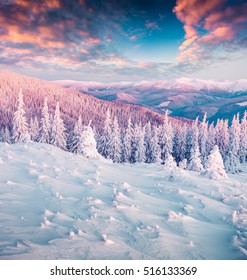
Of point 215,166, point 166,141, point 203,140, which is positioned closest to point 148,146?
point 166,141

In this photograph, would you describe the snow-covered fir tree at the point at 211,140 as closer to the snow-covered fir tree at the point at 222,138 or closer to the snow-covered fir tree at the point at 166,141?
the snow-covered fir tree at the point at 222,138

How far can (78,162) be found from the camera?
1033 centimetres

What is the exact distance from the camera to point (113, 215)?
586cm

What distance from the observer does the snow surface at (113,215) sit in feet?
15.2

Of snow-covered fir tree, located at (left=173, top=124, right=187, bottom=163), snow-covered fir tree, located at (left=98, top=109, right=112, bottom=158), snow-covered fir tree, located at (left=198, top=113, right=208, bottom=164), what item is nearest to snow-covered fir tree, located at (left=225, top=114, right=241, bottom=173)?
snow-covered fir tree, located at (left=198, top=113, right=208, bottom=164)

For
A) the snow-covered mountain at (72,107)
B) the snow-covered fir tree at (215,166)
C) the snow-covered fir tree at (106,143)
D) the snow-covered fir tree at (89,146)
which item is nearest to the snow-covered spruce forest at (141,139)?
the snow-covered fir tree at (106,143)

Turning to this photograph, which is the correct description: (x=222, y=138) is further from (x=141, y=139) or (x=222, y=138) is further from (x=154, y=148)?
(x=141, y=139)

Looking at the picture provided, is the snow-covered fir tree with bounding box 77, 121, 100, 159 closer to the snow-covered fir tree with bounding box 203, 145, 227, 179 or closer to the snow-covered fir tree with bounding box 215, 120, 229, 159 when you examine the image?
the snow-covered fir tree with bounding box 203, 145, 227, 179

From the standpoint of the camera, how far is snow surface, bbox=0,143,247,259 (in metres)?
4.64

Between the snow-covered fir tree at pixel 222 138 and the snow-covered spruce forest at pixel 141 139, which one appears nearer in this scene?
the snow-covered spruce forest at pixel 141 139
